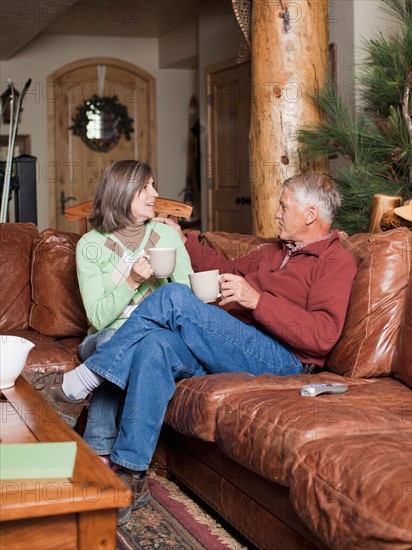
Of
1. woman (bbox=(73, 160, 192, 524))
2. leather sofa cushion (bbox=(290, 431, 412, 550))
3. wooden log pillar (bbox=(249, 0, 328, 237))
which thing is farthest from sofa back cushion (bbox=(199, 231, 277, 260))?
leather sofa cushion (bbox=(290, 431, 412, 550))

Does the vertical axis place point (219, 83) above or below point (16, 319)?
above

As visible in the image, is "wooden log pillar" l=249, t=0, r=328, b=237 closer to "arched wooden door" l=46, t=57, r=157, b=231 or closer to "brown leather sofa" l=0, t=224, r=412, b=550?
"brown leather sofa" l=0, t=224, r=412, b=550

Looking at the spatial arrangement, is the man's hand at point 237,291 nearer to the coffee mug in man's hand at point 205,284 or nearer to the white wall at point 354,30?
the coffee mug in man's hand at point 205,284

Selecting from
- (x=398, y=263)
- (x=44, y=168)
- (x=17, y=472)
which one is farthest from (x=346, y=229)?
(x=44, y=168)

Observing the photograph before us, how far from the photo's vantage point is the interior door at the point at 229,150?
6734mm

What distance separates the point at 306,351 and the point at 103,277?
83 cm

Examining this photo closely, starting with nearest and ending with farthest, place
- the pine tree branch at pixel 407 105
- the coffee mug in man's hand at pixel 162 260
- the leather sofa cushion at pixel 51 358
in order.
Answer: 1. the coffee mug in man's hand at pixel 162 260
2. the leather sofa cushion at pixel 51 358
3. the pine tree branch at pixel 407 105

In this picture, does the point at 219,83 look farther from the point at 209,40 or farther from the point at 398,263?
the point at 398,263

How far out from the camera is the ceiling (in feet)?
19.8

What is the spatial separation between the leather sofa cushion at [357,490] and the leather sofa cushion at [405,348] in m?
0.49

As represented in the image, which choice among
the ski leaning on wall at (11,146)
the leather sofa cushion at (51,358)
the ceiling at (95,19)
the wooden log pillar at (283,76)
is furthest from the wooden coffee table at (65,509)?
the ceiling at (95,19)

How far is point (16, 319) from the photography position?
12.0 feet

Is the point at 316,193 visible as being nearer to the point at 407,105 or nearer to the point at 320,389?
the point at 320,389

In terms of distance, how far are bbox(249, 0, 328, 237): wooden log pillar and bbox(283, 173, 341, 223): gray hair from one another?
1.16 metres
